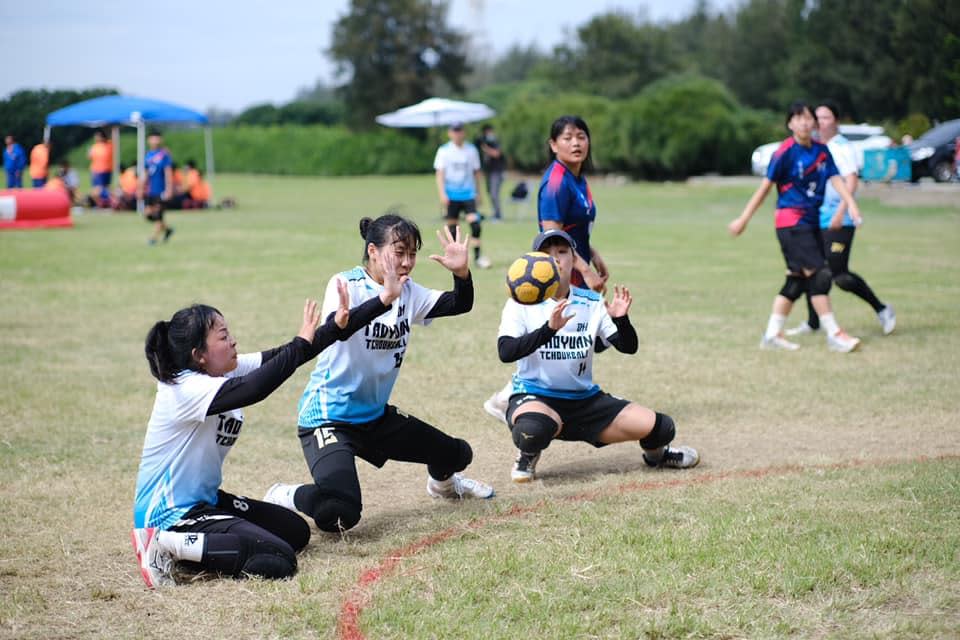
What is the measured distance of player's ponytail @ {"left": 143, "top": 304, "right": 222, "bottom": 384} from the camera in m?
5.22

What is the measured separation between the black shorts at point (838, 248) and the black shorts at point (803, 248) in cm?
64

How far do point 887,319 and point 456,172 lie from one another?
28.5ft

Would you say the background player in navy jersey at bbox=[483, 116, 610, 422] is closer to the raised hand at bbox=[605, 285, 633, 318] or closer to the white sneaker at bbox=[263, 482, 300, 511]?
the raised hand at bbox=[605, 285, 633, 318]

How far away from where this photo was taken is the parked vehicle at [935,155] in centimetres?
3231

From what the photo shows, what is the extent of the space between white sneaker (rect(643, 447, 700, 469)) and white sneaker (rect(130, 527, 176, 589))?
325 centimetres

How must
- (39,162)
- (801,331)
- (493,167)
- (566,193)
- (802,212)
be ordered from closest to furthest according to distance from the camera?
(566,193)
(802,212)
(801,331)
(493,167)
(39,162)

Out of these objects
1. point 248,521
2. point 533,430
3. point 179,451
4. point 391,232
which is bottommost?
point 248,521

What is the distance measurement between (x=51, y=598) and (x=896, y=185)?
30309 millimetres

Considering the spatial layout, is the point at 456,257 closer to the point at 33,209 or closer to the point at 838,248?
the point at 838,248

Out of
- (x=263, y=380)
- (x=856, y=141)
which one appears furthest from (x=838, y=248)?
(x=856, y=141)

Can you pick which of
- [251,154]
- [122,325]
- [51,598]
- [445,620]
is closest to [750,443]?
[445,620]

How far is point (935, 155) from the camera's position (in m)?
32.3

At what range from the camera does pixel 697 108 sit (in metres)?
44.7

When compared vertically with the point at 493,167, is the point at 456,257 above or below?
below
